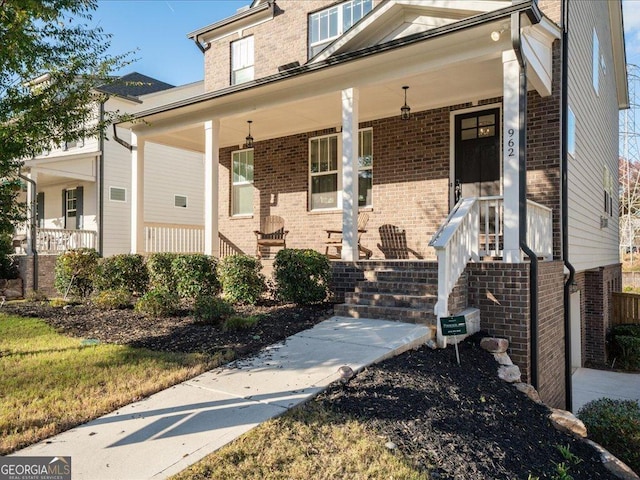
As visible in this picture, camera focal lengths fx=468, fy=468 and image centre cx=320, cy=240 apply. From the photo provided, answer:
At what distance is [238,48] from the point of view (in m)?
12.5

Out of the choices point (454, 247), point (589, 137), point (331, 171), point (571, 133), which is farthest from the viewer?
point (331, 171)

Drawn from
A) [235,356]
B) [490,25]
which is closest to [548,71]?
Result: [490,25]

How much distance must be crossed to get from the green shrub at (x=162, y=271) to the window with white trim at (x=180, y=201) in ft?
31.9

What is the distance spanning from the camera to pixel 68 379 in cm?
430

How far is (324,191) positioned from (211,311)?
4.99 meters

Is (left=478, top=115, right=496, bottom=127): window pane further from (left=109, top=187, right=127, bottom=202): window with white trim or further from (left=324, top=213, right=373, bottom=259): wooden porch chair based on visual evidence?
(left=109, top=187, right=127, bottom=202): window with white trim

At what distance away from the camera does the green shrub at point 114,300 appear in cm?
794

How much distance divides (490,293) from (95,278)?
7394 millimetres

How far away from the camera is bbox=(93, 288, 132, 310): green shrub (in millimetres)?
7938

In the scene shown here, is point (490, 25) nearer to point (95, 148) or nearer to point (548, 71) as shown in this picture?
point (548, 71)

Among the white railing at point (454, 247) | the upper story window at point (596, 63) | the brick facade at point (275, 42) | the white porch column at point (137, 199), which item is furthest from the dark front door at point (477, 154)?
the white porch column at point (137, 199)

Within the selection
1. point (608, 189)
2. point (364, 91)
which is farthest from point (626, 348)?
point (364, 91)

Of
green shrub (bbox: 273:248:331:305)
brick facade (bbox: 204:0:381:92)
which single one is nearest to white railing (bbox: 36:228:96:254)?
brick facade (bbox: 204:0:381:92)

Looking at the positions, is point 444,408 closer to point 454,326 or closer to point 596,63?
point 454,326
